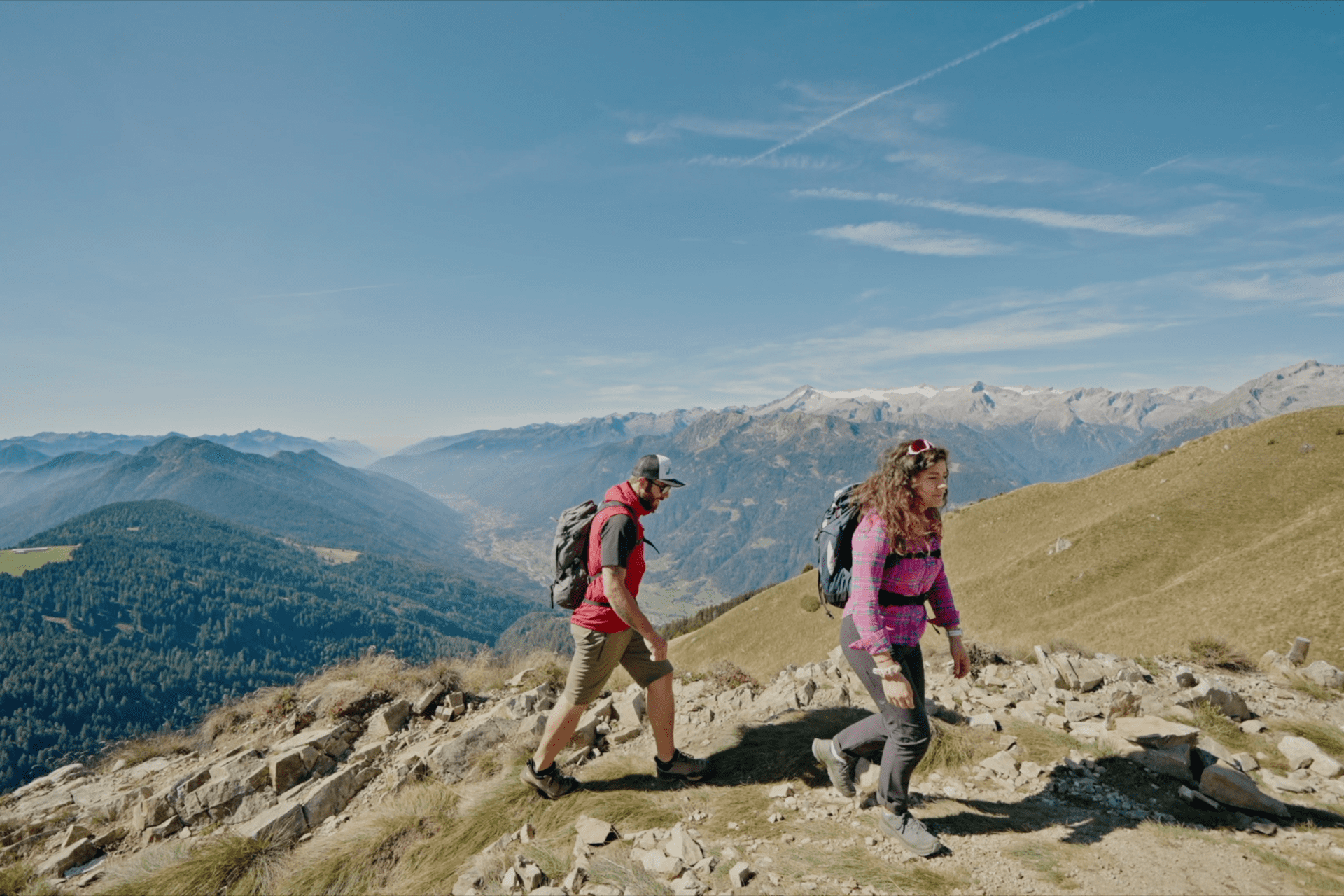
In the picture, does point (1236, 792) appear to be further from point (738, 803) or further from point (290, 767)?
point (290, 767)

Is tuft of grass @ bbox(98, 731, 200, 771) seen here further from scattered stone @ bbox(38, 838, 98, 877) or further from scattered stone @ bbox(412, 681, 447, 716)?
scattered stone @ bbox(412, 681, 447, 716)

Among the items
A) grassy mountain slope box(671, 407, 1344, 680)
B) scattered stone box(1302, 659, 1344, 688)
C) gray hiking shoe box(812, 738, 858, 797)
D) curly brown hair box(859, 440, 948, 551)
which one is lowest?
grassy mountain slope box(671, 407, 1344, 680)

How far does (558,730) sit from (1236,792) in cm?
627

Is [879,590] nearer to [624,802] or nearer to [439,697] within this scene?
[624,802]

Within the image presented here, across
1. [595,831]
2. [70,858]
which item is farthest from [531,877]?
[70,858]

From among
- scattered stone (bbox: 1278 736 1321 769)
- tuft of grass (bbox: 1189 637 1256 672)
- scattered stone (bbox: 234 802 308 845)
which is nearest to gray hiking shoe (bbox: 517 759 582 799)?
scattered stone (bbox: 234 802 308 845)

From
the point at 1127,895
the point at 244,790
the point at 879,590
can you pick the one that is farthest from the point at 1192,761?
the point at 244,790

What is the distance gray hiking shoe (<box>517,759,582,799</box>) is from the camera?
5676mm

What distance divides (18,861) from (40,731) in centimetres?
22745

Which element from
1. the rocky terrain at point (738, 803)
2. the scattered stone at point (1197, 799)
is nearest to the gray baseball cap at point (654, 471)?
the rocky terrain at point (738, 803)

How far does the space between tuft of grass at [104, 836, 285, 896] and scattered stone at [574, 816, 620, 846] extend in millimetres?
2754

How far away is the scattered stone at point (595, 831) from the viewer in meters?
4.87

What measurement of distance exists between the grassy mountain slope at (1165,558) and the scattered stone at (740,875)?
12939 millimetres

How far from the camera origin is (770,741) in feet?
21.7
